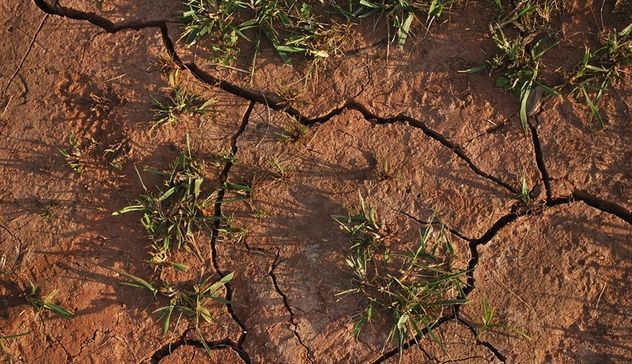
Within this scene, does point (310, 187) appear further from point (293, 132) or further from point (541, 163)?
point (541, 163)

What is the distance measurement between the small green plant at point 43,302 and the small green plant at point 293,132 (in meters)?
1.48

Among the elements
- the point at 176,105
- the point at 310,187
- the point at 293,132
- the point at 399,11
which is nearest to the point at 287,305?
the point at 310,187

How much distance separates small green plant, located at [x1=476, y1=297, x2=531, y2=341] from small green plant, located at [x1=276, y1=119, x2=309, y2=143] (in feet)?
4.17

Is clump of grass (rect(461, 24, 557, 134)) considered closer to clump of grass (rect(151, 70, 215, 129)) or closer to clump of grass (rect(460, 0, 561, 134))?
clump of grass (rect(460, 0, 561, 134))

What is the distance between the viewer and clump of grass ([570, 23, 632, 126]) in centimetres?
322

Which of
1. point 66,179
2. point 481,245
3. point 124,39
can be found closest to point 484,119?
point 481,245

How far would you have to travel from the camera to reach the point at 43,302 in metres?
3.44

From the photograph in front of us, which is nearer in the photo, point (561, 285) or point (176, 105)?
point (561, 285)

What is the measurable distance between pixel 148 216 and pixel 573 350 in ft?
7.46

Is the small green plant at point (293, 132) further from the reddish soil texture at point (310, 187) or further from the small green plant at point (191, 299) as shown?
the small green plant at point (191, 299)

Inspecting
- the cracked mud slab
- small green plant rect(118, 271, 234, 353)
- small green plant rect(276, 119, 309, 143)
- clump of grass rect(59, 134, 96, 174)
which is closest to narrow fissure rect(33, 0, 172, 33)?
clump of grass rect(59, 134, 96, 174)

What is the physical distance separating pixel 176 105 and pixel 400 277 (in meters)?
1.52

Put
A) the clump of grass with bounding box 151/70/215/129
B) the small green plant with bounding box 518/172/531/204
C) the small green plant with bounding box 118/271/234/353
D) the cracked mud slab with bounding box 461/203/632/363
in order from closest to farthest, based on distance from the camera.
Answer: the cracked mud slab with bounding box 461/203/632/363 < the small green plant with bounding box 518/172/531/204 < the small green plant with bounding box 118/271/234/353 < the clump of grass with bounding box 151/70/215/129

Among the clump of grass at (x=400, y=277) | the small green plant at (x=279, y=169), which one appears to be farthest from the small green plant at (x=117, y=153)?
the clump of grass at (x=400, y=277)
